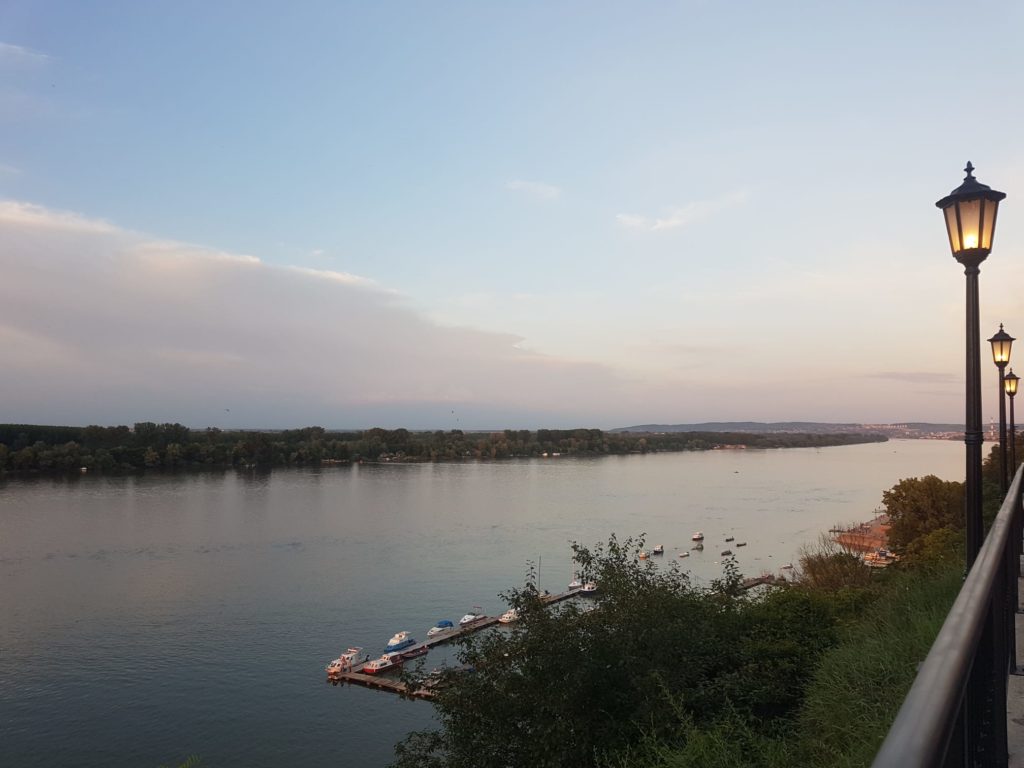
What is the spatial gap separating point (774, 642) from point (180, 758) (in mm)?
13972

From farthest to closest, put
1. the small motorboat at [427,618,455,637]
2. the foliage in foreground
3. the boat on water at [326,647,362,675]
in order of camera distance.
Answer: the small motorboat at [427,618,455,637] → the boat on water at [326,647,362,675] → the foliage in foreground

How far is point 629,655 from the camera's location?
9164mm

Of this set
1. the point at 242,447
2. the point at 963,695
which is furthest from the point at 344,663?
the point at 242,447

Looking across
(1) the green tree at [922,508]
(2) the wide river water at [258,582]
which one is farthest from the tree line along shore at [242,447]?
(1) the green tree at [922,508]

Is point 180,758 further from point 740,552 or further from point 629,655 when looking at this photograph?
point 740,552

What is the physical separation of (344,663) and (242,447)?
6085 cm

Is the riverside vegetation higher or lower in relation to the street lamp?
lower

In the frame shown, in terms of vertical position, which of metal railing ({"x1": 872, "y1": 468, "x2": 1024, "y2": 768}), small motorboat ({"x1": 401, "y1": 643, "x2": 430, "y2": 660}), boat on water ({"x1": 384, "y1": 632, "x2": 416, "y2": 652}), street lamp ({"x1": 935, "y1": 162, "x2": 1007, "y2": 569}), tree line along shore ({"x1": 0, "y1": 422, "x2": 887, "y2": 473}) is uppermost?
street lamp ({"x1": 935, "y1": 162, "x2": 1007, "y2": 569})

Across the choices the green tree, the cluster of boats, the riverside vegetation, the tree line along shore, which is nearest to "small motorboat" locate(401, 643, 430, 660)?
the cluster of boats

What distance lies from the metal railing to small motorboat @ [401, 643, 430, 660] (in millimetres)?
20613

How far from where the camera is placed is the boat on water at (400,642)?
21.5 m

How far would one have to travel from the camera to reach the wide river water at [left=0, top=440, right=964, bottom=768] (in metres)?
17.6

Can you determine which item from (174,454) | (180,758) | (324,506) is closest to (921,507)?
(180,758)

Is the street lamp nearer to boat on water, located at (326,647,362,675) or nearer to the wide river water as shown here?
the wide river water
